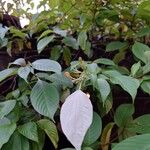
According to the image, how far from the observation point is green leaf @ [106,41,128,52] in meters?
0.98

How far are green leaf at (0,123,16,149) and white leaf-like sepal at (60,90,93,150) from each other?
8.6 inches

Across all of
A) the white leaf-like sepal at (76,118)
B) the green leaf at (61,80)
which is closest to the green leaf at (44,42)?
the green leaf at (61,80)

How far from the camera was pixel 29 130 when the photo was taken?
76 cm

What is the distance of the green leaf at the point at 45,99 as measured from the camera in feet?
2.42

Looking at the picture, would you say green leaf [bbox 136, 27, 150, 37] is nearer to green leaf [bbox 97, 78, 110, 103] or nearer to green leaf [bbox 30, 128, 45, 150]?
green leaf [bbox 97, 78, 110, 103]

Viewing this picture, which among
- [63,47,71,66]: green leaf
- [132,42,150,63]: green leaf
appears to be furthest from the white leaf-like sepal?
[63,47,71,66]: green leaf

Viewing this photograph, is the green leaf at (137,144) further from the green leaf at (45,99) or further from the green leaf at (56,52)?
the green leaf at (56,52)

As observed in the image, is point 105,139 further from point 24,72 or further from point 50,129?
point 24,72

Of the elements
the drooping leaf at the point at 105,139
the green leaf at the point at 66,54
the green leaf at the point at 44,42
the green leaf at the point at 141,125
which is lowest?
the drooping leaf at the point at 105,139

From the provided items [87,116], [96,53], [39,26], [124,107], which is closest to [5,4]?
[39,26]

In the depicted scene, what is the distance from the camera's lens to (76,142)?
1.67 feet

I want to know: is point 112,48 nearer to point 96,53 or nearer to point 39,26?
point 96,53

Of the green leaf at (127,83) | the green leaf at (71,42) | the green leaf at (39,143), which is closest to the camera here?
the green leaf at (127,83)

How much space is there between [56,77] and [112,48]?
0.24m
